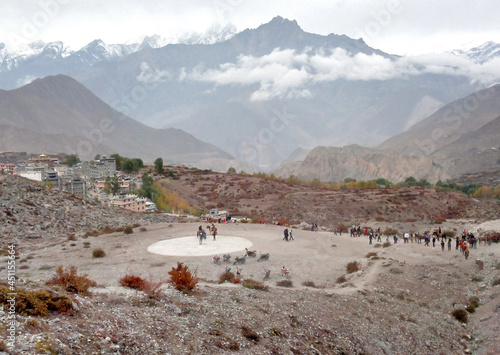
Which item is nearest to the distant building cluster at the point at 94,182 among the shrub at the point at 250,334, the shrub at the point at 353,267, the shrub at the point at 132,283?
the shrub at the point at 353,267

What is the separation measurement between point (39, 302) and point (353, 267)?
18043mm

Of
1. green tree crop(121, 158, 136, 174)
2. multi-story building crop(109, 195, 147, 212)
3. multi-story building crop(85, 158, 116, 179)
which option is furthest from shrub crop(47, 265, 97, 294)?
green tree crop(121, 158, 136, 174)

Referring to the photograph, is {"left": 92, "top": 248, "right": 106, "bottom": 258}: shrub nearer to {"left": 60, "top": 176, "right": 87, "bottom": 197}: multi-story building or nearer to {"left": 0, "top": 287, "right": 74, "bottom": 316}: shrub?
{"left": 0, "top": 287, "right": 74, "bottom": 316}: shrub

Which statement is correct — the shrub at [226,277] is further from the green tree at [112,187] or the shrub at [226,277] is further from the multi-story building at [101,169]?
the multi-story building at [101,169]

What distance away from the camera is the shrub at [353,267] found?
24094mm

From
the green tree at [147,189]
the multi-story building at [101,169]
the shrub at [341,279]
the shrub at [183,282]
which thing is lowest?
the shrub at [341,279]

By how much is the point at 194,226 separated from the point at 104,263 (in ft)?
44.7

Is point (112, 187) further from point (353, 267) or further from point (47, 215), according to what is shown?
point (353, 267)

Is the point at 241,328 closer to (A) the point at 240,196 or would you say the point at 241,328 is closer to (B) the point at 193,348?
(B) the point at 193,348

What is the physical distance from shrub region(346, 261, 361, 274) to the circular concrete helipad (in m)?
7.23

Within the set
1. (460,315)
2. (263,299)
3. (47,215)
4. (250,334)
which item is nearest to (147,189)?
(47,215)

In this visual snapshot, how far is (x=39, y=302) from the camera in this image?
1064 centimetres

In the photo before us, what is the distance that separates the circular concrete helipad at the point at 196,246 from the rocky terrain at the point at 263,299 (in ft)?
3.10

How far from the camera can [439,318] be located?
18.9m
